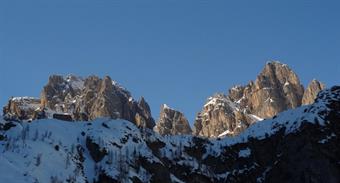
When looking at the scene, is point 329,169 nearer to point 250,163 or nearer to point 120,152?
point 250,163

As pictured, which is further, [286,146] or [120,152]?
[286,146]

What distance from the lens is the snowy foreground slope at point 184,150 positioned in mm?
125938

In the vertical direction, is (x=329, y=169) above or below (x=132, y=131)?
below

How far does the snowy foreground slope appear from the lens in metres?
126

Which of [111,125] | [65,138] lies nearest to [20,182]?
[65,138]

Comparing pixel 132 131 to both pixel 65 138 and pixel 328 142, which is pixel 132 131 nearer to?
pixel 65 138

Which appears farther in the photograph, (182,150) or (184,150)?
(184,150)

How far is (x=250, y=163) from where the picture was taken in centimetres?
16550

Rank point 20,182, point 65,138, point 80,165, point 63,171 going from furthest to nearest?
point 65,138, point 80,165, point 63,171, point 20,182

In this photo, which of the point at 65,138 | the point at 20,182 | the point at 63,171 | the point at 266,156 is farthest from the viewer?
the point at 266,156

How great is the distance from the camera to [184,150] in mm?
165750

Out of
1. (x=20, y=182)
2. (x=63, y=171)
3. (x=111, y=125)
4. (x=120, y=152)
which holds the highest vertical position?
(x=111, y=125)

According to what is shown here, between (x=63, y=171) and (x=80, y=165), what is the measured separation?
15.5 m

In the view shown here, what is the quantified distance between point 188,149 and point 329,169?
132 ft
